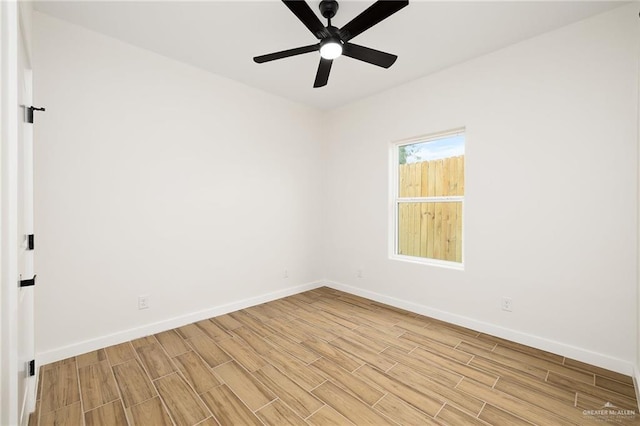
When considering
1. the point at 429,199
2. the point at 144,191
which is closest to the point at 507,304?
the point at 429,199

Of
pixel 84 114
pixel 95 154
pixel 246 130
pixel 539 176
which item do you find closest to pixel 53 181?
pixel 95 154

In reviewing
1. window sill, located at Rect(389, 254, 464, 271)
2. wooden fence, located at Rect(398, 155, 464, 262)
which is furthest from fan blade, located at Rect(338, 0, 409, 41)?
window sill, located at Rect(389, 254, 464, 271)

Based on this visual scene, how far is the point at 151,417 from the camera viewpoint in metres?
1.68

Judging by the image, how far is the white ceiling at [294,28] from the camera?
2127mm

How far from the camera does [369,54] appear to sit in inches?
83.9

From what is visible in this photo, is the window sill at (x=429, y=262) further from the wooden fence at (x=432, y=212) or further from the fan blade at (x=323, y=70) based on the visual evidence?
the fan blade at (x=323, y=70)

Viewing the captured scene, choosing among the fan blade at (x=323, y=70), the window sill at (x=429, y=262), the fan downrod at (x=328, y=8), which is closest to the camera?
the fan downrod at (x=328, y=8)

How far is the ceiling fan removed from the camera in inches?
67.3

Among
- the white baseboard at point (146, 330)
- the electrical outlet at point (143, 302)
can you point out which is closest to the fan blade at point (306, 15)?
the electrical outlet at point (143, 302)

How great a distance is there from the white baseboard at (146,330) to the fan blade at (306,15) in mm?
2896

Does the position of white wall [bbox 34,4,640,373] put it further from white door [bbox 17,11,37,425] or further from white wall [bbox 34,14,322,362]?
white door [bbox 17,11,37,425]

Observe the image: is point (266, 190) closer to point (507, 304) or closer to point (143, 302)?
point (143, 302)

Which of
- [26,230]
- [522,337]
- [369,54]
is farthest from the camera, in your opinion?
[522,337]

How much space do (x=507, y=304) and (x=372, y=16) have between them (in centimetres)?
268
